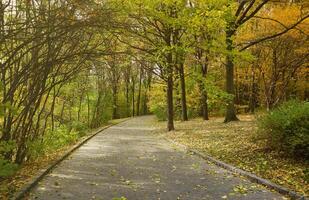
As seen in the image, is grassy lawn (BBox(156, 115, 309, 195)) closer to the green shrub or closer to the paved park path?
the green shrub

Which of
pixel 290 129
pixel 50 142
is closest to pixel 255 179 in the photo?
pixel 290 129

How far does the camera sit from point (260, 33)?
27578mm

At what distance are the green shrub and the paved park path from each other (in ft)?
5.52

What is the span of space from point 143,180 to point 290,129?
387cm

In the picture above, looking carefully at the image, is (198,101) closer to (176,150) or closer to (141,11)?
(141,11)

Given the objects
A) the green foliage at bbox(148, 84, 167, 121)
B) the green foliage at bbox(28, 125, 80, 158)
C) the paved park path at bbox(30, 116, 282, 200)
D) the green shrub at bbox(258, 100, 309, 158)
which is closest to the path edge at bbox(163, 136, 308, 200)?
the paved park path at bbox(30, 116, 282, 200)

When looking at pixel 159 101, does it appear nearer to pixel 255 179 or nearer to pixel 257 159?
pixel 257 159

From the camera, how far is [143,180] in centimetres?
977

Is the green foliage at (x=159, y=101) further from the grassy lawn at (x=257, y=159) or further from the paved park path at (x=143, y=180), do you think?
the paved park path at (x=143, y=180)

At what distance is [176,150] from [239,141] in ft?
7.87

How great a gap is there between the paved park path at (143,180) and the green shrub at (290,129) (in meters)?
1.68

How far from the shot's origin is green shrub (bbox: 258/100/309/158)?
33.4 feet

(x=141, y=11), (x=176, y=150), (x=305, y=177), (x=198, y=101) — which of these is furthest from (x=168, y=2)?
(x=198, y=101)

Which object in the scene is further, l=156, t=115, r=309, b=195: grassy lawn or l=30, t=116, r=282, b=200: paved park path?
l=156, t=115, r=309, b=195: grassy lawn
